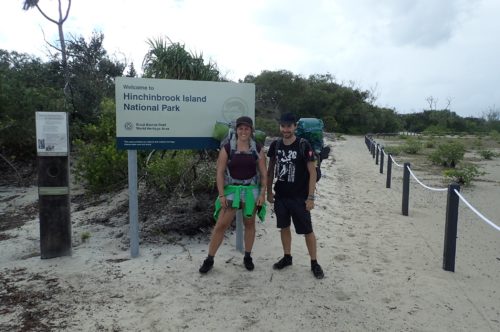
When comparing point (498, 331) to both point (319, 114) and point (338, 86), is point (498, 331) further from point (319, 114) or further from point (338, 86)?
point (338, 86)

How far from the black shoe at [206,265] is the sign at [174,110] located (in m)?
1.25

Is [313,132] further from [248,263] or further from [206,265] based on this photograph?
[206,265]

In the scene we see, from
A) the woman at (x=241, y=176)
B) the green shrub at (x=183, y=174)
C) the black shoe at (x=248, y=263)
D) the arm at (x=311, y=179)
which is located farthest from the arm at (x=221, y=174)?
the green shrub at (x=183, y=174)

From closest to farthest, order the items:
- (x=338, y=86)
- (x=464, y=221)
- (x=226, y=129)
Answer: (x=226, y=129) < (x=464, y=221) < (x=338, y=86)

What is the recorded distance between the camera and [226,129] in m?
4.46

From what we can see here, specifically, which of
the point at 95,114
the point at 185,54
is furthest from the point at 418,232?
the point at 95,114

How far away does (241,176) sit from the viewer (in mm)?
3984

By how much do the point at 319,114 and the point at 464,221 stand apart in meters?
44.1

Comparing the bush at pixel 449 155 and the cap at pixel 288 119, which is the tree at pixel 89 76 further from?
the bush at pixel 449 155

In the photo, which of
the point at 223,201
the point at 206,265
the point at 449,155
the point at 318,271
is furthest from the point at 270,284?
the point at 449,155

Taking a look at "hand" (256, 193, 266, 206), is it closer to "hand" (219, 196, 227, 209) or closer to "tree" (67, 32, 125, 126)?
"hand" (219, 196, 227, 209)

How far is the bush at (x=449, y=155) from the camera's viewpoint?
15.1m

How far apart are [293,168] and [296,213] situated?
0.46 m

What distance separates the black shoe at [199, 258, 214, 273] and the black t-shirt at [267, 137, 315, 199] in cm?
101
